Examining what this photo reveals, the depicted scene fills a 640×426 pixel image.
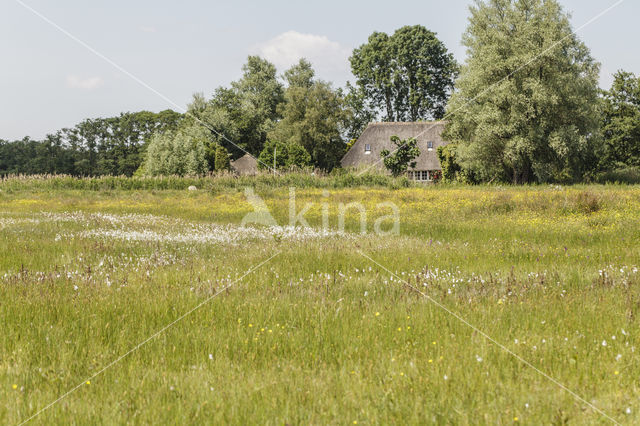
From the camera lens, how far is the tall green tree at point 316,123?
55844 millimetres

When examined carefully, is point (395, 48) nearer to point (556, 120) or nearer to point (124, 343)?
point (556, 120)

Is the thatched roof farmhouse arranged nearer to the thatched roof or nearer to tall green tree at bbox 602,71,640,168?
the thatched roof

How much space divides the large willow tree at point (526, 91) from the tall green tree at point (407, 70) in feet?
99.2

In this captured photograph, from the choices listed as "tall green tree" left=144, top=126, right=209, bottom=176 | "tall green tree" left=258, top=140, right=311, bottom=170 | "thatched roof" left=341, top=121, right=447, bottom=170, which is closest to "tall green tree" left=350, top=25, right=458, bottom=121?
"thatched roof" left=341, top=121, right=447, bottom=170

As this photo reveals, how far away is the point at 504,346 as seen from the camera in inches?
159

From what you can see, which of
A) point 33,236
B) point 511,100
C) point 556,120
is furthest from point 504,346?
point 556,120

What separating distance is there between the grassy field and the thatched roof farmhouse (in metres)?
46.4

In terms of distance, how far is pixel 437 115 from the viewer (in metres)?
69.3

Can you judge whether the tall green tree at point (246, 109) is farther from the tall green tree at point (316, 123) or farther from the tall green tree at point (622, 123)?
the tall green tree at point (622, 123)

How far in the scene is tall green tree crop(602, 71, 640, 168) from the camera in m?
44.4

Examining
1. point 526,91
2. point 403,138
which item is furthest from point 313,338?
point 403,138

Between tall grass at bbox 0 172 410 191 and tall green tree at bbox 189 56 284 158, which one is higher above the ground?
tall green tree at bbox 189 56 284 158

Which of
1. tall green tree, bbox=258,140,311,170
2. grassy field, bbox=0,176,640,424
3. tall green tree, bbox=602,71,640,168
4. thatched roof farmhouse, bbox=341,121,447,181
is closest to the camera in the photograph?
grassy field, bbox=0,176,640,424

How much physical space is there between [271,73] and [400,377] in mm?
78587
